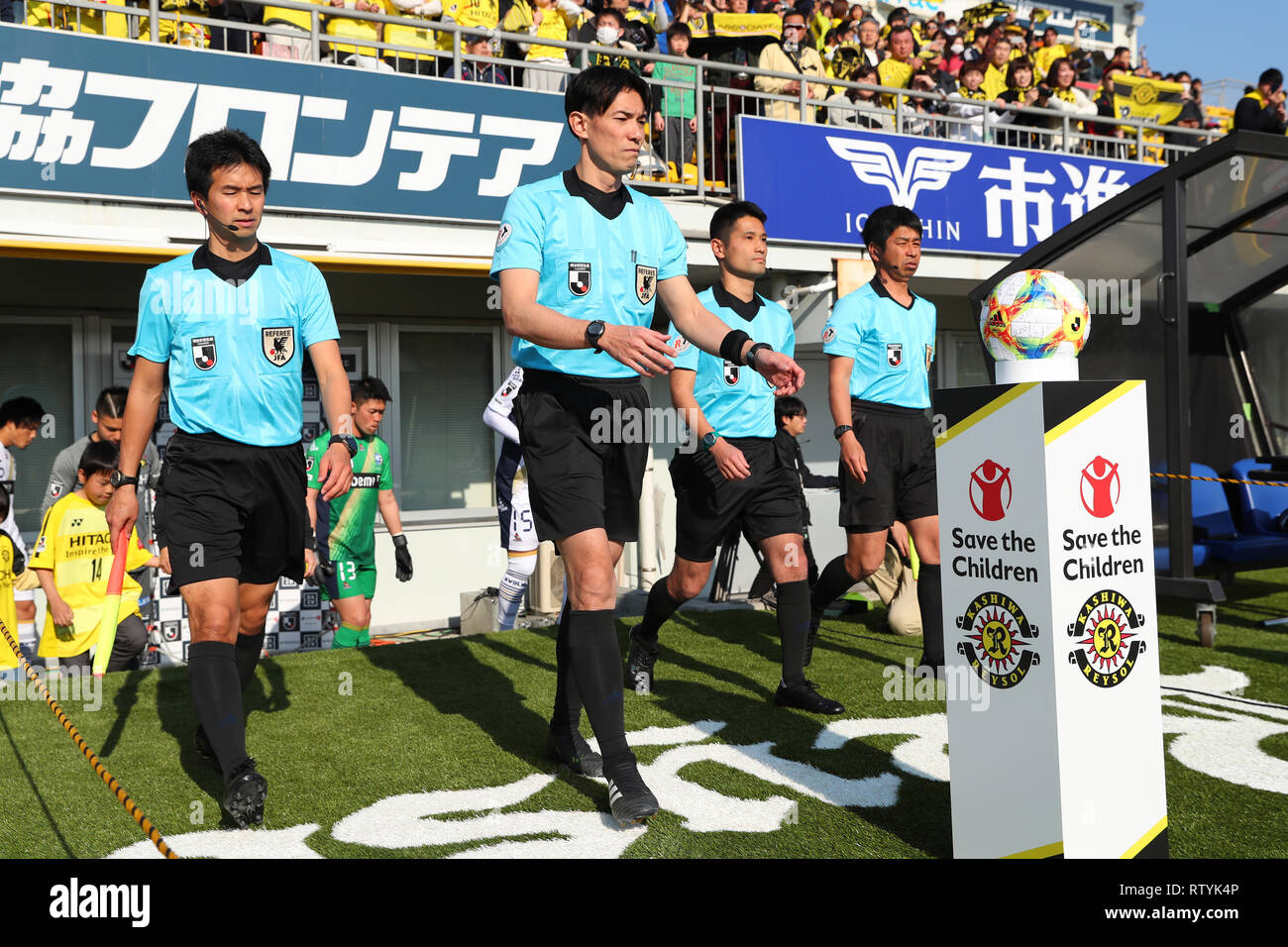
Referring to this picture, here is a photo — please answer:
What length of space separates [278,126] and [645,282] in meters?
4.93

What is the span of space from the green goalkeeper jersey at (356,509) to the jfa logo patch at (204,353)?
398cm

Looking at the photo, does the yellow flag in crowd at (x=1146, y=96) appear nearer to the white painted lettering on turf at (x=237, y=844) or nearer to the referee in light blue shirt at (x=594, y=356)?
the referee in light blue shirt at (x=594, y=356)

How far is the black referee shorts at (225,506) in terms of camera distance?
3.51 m

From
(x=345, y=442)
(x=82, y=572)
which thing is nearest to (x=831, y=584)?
(x=345, y=442)

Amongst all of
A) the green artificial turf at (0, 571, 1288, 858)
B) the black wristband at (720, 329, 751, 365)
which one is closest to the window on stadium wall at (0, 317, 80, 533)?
the green artificial turf at (0, 571, 1288, 858)

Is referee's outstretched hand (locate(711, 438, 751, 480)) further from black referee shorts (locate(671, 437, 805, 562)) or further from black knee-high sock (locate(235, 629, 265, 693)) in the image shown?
black knee-high sock (locate(235, 629, 265, 693))

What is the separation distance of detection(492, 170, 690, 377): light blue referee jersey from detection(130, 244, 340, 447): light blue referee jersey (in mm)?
698

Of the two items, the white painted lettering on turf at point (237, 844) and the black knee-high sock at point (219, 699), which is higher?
the black knee-high sock at point (219, 699)

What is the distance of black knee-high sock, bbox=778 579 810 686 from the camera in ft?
15.7

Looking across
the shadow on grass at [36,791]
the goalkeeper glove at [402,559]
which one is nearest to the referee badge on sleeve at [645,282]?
the shadow on grass at [36,791]

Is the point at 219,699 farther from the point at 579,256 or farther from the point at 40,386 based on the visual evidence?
the point at 40,386

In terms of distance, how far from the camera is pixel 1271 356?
934 cm

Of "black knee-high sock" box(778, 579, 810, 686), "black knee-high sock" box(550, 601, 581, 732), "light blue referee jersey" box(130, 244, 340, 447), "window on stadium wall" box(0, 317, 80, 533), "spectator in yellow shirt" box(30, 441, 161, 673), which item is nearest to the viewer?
"light blue referee jersey" box(130, 244, 340, 447)
